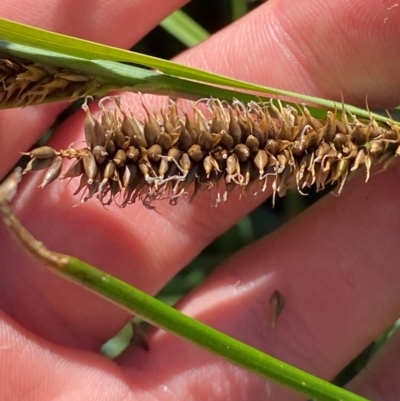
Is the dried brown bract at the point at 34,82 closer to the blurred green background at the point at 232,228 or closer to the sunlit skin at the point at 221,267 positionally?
the sunlit skin at the point at 221,267

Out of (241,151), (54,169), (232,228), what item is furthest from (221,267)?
(54,169)

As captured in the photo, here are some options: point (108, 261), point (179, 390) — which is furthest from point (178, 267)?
point (179, 390)

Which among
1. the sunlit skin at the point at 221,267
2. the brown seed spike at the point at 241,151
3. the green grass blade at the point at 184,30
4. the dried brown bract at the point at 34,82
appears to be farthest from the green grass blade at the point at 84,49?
the green grass blade at the point at 184,30

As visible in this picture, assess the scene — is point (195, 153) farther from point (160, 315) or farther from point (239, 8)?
point (239, 8)

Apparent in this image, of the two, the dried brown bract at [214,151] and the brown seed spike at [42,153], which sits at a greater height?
the brown seed spike at [42,153]

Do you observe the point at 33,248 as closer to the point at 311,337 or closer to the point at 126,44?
the point at 126,44
